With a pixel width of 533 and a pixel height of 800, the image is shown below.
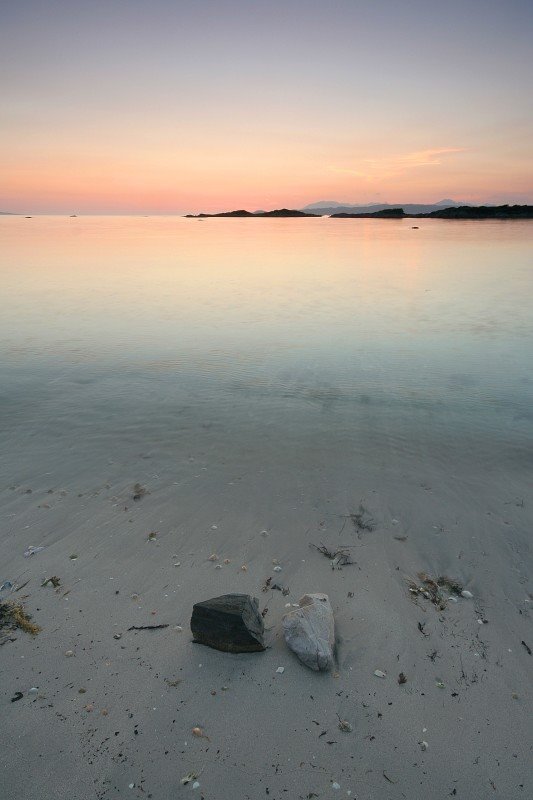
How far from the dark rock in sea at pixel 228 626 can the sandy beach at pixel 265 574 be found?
141mm

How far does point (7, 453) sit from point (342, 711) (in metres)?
8.25

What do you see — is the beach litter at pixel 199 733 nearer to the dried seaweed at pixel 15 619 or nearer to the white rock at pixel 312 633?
the white rock at pixel 312 633

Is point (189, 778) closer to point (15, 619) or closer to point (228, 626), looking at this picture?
point (228, 626)

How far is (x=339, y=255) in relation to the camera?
180ft

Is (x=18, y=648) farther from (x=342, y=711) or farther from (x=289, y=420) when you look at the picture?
→ (x=289, y=420)

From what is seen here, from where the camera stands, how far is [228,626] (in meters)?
5.02

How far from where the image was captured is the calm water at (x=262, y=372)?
32.9 ft

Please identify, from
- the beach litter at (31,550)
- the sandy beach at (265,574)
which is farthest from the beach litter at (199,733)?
the beach litter at (31,550)

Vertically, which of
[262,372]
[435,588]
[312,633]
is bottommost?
[435,588]

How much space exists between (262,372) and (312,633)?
10192 mm

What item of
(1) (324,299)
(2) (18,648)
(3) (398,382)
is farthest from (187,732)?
(1) (324,299)

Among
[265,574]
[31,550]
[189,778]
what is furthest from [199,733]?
[31,550]

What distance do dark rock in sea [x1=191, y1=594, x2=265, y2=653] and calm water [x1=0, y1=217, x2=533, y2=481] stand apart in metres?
4.26

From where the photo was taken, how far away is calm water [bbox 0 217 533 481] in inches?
394
